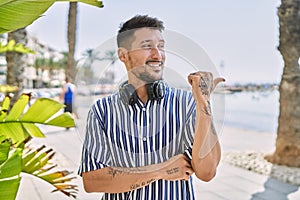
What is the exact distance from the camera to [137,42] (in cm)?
131

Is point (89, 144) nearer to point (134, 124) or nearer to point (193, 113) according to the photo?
point (134, 124)

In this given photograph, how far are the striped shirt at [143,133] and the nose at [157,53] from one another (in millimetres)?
123

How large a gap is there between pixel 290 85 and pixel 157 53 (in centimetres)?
520

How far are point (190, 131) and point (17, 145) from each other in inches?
38.1

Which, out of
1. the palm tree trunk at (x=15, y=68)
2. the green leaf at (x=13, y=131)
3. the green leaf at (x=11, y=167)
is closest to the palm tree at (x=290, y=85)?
the palm tree trunk at (x=15, y=68)

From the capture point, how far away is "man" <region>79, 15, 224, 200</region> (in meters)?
1.31

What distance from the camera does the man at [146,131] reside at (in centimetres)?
131

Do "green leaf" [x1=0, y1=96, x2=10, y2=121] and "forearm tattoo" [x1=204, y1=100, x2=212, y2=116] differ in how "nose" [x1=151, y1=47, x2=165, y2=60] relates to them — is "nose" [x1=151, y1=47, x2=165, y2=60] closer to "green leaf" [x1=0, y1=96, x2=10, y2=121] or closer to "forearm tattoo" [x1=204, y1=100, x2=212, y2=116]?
"forearm tattoo" [x1=204, y1=100, x2=212, y2=116]

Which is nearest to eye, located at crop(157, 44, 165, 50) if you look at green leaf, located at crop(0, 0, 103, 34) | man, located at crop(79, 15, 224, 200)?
man, located at crop(79, 15, 224, 200)

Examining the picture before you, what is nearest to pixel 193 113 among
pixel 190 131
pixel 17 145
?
pixel 190 131

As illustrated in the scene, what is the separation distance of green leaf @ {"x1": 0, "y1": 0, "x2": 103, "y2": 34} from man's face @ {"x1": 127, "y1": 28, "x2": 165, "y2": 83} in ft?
0.93

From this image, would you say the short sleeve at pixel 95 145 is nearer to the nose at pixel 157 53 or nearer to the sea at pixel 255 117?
the nose at pixel 157 53

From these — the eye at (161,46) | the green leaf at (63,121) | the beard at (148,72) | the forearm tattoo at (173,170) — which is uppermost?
the eye at (161,46)

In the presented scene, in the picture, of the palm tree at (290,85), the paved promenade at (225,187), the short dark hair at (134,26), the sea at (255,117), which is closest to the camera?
the short dark hair at (134,26)
